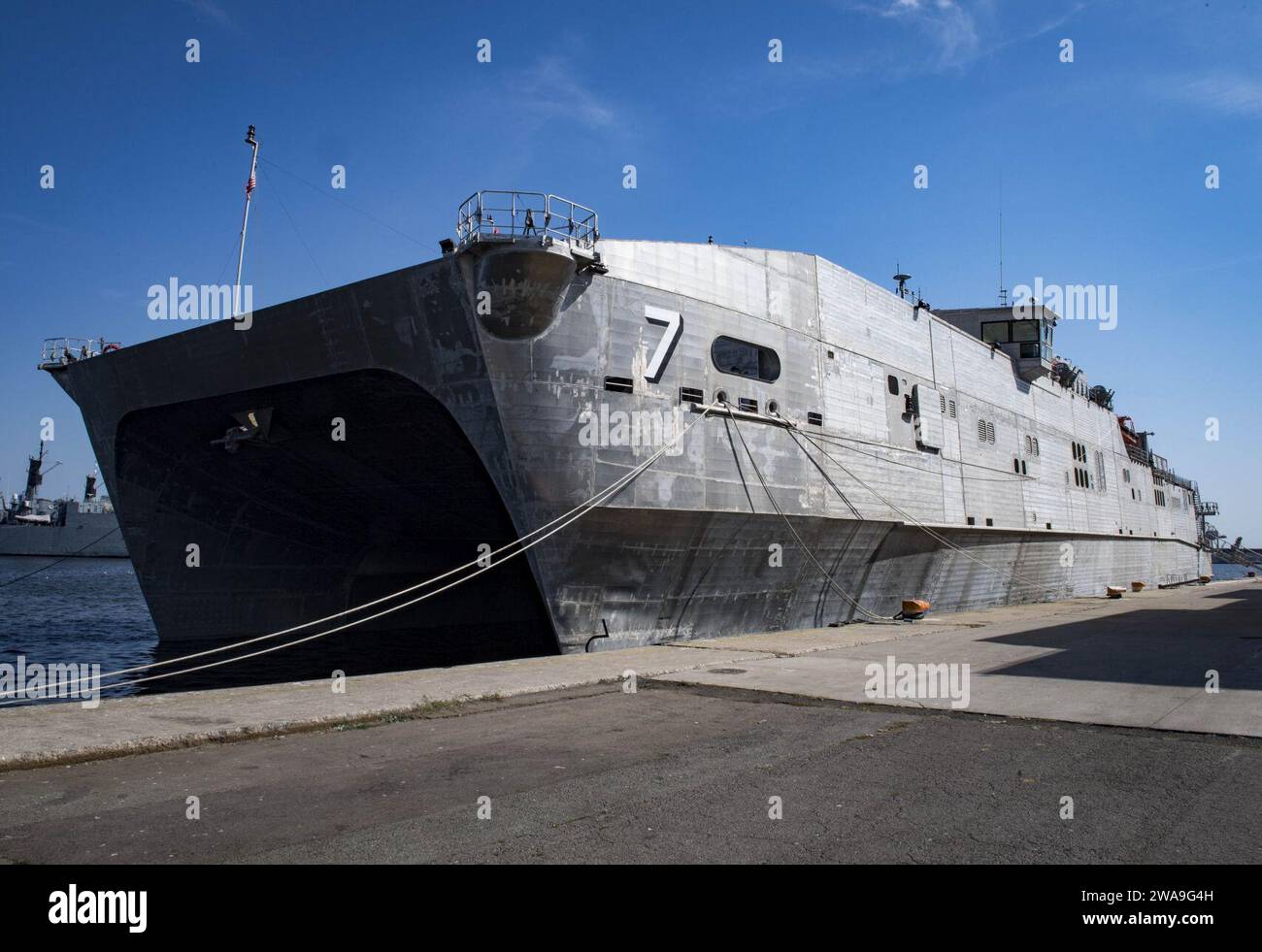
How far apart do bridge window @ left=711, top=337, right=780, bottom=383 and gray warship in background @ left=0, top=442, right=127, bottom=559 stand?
3884 inches

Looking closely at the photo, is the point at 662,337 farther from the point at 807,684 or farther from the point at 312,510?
the point at 312,510

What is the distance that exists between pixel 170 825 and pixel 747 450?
516 inches

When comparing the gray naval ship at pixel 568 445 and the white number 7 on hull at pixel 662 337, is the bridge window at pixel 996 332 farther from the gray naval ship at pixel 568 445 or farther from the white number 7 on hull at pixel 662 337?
the white number 7 on hull at pixel 662 337

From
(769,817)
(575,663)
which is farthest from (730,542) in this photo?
(769,817)

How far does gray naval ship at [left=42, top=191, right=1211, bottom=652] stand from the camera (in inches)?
568

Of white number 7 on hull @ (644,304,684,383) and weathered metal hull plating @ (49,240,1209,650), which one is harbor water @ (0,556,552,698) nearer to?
weathered metal hull plating @ (49,240,1209,650)

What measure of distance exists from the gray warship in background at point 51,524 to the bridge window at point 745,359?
324 feet

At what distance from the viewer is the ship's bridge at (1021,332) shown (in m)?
31.6

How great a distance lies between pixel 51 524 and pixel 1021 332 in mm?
108355

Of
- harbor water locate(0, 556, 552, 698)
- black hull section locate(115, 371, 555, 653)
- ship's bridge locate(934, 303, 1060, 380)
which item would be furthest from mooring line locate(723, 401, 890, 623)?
ship's bridge locate(934, 303, 1060, 380)

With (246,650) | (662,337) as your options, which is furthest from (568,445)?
(246,650)

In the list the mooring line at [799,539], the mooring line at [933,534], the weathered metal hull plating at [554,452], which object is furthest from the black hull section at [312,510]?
the mooring line at [933,534]

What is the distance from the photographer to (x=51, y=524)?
3912 inches
